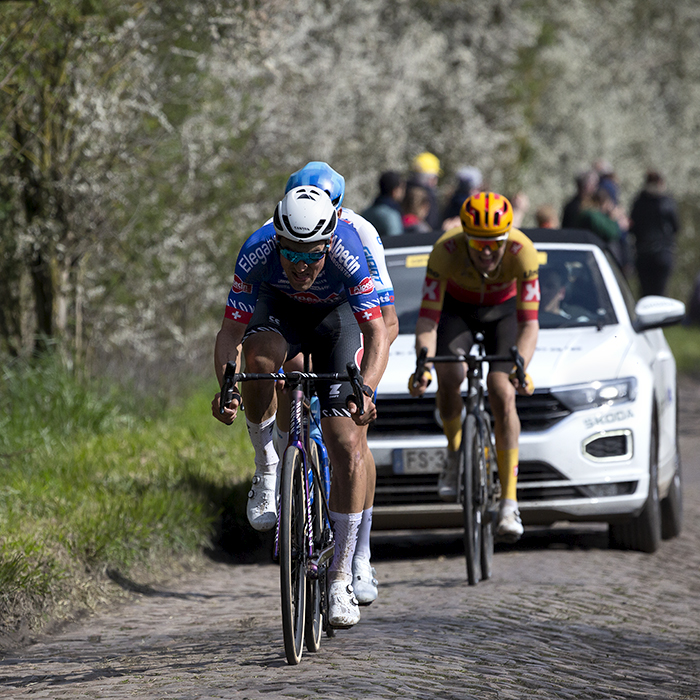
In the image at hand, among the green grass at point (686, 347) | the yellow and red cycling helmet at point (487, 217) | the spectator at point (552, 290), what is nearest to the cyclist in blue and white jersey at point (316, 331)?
the yellow and red cycling helmet at point (487, 217)

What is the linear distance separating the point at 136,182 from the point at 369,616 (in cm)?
618

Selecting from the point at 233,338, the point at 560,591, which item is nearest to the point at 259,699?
the point at 233,338

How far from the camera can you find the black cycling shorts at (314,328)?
5562 millimetres

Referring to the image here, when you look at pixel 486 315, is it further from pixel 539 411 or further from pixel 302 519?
pixel 302 519

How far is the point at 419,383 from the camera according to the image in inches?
278

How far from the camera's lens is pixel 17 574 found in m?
5.95

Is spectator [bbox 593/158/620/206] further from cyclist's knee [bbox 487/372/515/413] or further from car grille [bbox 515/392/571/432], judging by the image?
cyclist's knee [bbox 487/372/515/413]

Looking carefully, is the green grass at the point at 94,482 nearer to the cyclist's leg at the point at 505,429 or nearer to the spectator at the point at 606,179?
the cyclist's leg at the point at 505,429

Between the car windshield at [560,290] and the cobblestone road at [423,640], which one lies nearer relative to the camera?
the cobblestone road at [423,640]

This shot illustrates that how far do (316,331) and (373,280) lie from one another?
347mm

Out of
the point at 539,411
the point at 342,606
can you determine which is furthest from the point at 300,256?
the point at 539,411

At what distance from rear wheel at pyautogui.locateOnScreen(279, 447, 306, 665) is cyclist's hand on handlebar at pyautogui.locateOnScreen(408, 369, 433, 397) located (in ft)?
6.44

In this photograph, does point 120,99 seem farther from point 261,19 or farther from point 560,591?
point 560,591

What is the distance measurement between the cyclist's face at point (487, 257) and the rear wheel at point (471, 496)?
85cm
